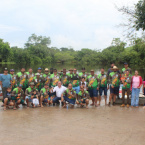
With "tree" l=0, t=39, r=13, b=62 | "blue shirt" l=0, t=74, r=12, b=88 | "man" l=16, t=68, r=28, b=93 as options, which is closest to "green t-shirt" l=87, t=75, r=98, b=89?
"man" l=16, t=68, r=28, b=93

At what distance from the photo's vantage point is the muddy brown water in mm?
4652

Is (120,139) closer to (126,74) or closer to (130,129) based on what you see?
(130,129)

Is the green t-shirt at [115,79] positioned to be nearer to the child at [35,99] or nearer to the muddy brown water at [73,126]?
the muddy brown water at [73,126]

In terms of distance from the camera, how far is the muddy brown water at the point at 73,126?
4652 mm

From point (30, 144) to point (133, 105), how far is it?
17.8 feet

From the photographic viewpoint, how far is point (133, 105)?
843cm

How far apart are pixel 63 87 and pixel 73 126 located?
304cm

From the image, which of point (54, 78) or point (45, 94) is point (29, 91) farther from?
point (54, 78)

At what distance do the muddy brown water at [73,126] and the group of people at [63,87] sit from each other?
51 cm

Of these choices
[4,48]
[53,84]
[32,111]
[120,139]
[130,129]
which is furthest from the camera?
[4,48]

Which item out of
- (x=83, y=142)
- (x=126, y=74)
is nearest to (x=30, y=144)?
(x=83, y=142)

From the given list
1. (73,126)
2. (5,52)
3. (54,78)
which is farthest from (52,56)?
(73,126)

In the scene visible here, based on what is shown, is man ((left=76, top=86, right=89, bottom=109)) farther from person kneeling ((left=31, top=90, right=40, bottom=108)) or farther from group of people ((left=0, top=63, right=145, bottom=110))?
person kneeling ((left=31, top=90, right=40, bottom=108))

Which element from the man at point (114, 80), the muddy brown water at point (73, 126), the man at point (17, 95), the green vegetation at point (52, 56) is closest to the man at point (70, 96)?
the muddy brown water at point (73, 126)
